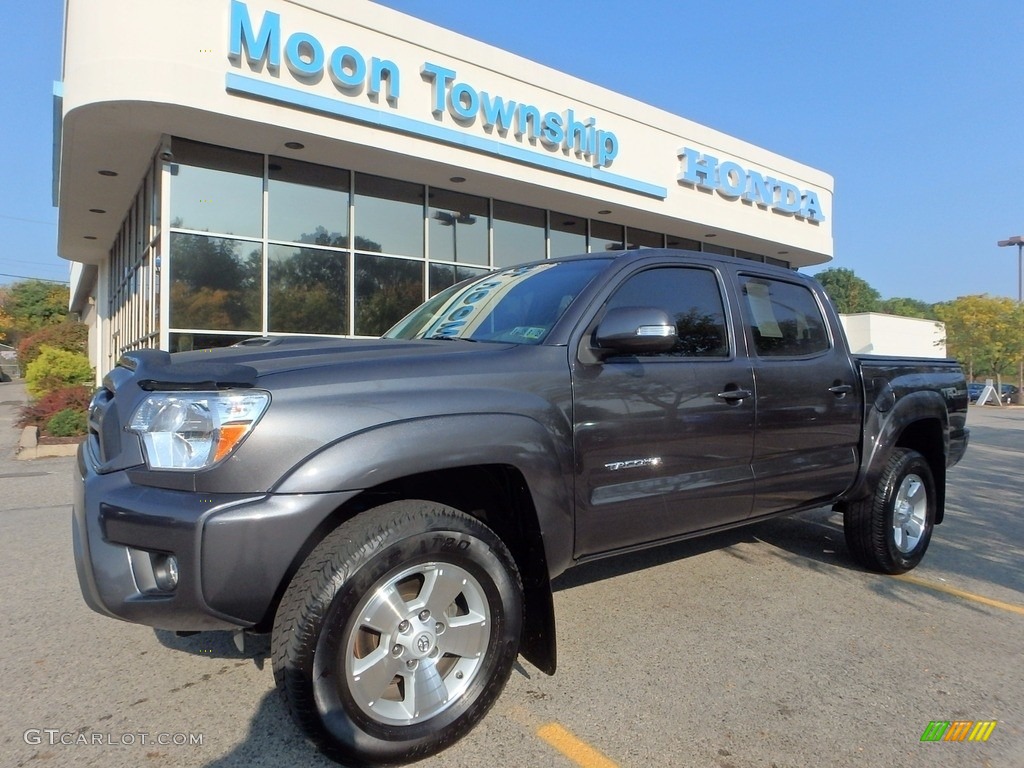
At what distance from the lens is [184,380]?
223 cm

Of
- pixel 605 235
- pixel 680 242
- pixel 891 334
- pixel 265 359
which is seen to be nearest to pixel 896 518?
pixel 265 359

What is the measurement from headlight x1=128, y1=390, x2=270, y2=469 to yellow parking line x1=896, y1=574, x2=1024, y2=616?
4.28m

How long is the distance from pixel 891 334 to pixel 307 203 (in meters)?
23.2

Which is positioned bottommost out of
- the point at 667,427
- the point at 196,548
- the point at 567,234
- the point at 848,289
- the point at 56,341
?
the point at 196,548

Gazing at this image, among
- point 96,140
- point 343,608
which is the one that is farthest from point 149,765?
point 96,140

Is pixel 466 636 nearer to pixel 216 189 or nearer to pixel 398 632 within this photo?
pixel 398 632

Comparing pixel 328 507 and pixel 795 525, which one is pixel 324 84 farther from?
pixel 328 507

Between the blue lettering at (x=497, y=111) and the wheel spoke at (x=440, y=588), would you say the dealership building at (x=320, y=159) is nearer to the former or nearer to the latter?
the blue lettering at (x=497, y=111)

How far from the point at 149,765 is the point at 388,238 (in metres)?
10.8

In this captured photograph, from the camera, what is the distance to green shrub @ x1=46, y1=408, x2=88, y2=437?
10258 millimetres

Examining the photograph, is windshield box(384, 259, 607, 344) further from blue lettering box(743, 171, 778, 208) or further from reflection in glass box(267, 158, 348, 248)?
blue lettering box(743, 171, 778, 208)

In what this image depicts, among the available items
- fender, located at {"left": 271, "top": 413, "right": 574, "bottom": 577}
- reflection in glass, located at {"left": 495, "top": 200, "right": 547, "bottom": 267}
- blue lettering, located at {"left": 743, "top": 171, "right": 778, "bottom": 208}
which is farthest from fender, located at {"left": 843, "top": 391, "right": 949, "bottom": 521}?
blue lettering, located at {"left": 743, "top": 171, "right": 778, "bottom": 208}

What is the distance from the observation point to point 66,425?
10.3 meters
